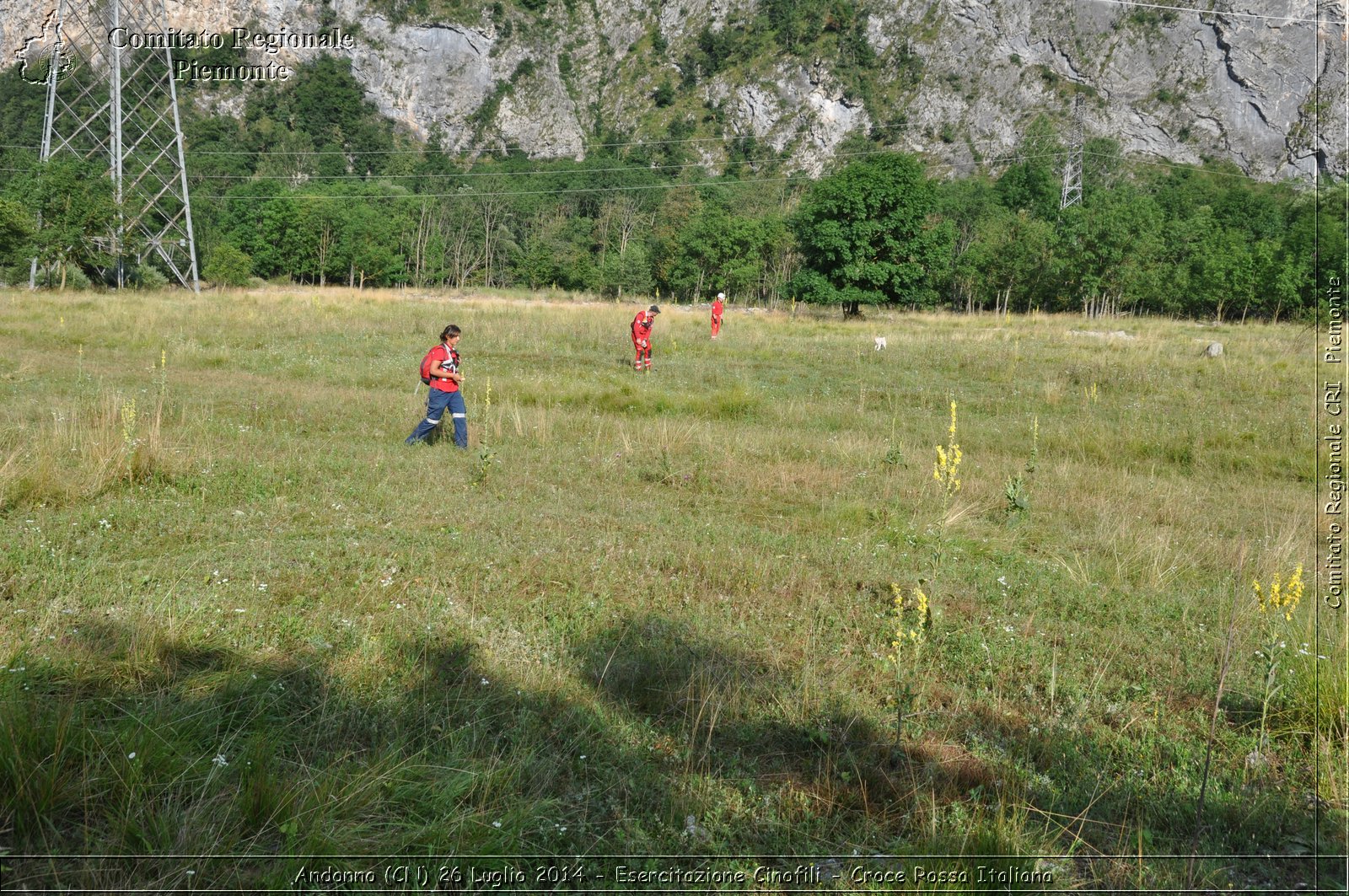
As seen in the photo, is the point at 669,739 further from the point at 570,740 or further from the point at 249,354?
the point at 249,354

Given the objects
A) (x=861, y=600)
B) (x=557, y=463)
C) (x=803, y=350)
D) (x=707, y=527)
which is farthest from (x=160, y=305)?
(x=861, y=600)

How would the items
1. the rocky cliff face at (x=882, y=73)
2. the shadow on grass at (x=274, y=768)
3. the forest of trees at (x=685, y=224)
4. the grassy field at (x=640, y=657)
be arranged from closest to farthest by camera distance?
the shadow on grass at (x=274, y=768)
the grassy field at (x=640, y=657)
the forest of trees at (x=685, y=224)
the rocky cliff face at (x=882, y=73)

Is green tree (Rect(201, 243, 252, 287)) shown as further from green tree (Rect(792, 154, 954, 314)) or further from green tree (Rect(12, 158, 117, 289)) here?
green tree (Rect(792, 154, 954, 314))

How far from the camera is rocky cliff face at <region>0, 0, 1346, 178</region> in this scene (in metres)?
125

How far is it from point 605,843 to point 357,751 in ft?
3.98

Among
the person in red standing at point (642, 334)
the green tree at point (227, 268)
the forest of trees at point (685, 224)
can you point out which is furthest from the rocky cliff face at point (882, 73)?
the person in red standing at point (642, 334)

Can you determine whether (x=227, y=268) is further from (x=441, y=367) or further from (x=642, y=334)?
(x=441, y=367)

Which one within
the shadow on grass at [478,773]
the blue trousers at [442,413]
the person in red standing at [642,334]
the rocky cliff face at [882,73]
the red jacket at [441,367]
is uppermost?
the rocky cliff face at [882,73]

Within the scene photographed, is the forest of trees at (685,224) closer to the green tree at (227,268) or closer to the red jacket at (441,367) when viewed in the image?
the green tree at (227,268)

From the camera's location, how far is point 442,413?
1062 cm

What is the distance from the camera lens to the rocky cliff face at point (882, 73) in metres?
125

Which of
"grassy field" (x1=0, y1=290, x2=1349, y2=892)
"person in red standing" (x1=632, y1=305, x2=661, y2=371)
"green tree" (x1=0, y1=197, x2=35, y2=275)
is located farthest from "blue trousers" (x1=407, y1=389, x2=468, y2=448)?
"green tree" (x1=0, y1=197, x2=35, y2=275)

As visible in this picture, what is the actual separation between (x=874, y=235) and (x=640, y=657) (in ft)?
136

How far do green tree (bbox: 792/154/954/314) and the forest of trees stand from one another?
125 millimetres
